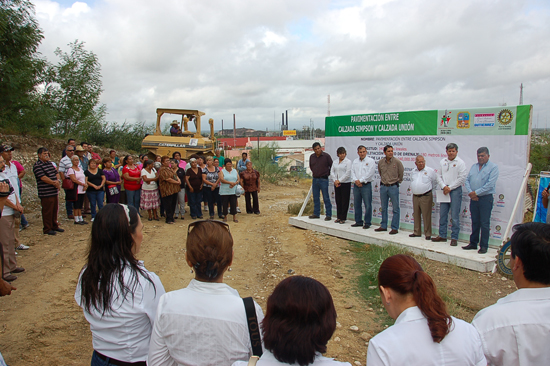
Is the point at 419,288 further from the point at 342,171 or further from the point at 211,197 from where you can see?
the point at 211,197

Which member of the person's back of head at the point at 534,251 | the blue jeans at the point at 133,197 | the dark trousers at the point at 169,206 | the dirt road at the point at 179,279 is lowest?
the dirt road at the point at 179,279

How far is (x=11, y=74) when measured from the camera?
38.9ft

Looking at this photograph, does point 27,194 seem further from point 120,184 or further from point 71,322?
point 71,322

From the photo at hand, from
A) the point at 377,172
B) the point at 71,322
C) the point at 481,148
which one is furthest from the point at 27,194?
the point at 481,148

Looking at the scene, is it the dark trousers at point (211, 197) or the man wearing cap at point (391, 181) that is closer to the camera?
the man wearing cap at point (391, 181)

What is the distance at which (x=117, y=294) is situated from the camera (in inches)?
77.6

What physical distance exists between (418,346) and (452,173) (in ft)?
19.0

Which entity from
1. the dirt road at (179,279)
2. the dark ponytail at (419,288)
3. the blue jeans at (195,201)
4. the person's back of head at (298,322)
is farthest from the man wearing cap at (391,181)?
the person's back of head at (298,322)

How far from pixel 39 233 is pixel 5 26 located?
7.64 meters

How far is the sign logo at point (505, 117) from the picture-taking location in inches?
250

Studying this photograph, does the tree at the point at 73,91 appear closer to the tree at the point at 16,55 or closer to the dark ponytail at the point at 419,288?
the tree at the point at 16,55

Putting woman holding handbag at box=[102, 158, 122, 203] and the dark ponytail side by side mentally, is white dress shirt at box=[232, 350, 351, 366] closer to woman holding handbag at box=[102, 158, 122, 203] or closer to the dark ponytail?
the dark ponytail

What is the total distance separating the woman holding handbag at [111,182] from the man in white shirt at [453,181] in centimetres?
721

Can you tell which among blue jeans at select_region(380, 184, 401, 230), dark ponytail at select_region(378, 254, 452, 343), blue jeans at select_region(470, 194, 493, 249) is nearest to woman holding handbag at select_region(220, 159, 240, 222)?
blue jeans at select_region(380, 184, 401, 230)
